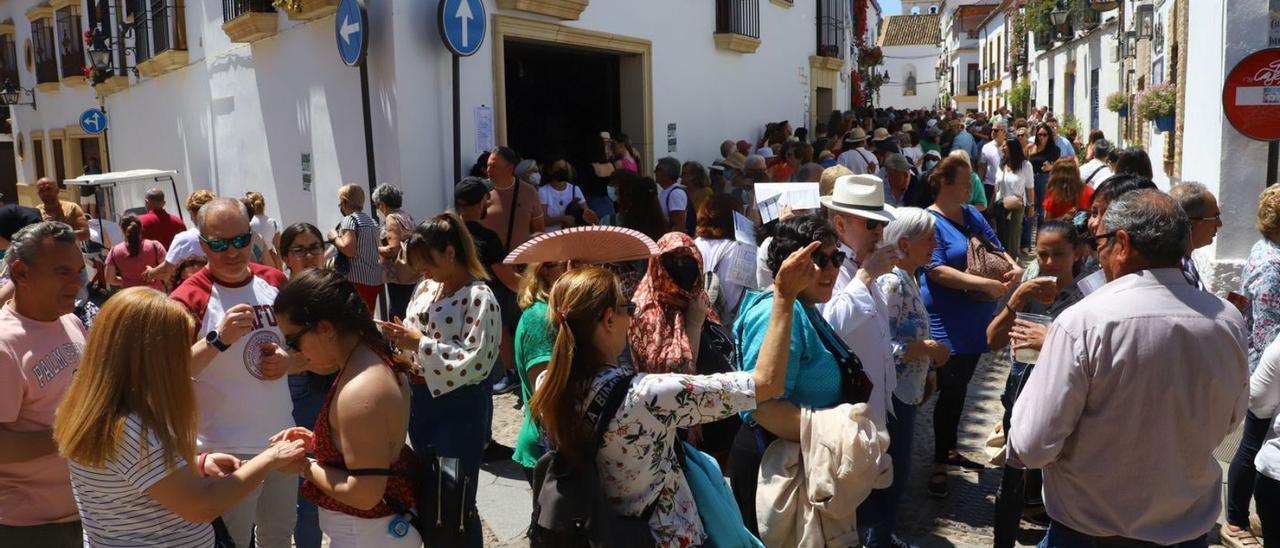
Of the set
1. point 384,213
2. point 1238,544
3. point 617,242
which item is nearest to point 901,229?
point 617,242

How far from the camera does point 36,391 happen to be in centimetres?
293

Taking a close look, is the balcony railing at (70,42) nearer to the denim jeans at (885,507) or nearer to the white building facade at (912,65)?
the denim jeans at (885,507)

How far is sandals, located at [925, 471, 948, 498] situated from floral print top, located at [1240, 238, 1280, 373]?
1535 millimetres

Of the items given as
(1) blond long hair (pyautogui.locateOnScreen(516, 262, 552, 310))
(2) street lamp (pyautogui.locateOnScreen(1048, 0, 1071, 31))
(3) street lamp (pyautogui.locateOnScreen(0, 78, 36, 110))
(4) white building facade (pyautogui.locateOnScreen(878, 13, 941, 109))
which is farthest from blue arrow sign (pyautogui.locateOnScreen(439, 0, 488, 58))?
(4) white building facade (pyautogui.locateOnScreen(878, 13, 941, 109))

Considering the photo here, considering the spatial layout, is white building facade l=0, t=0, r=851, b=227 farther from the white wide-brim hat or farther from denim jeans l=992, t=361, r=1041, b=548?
denim jeans l=992, t=361, r=1041, b=548

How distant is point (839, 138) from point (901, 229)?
8471mm

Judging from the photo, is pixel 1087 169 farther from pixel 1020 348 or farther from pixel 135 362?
pixel 135 362

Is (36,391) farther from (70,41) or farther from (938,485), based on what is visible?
(70,41)

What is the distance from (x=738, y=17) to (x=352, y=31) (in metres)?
6.06

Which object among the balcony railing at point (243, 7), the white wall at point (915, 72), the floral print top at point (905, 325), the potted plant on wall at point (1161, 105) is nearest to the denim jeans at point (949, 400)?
the floral print top at point (905, 325)

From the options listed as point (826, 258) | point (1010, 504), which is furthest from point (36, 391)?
→ point (1010, 504)

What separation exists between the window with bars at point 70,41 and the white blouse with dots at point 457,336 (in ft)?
59.8

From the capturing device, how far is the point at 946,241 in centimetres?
499

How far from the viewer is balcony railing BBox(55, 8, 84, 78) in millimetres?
18859
